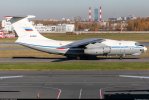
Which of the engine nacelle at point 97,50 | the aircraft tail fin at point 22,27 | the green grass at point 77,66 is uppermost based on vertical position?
the aircraft tail fin at point 22,27

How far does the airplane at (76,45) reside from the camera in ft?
189

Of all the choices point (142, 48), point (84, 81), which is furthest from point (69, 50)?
point (84, 81)

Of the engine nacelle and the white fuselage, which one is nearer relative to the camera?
the engine nacelle

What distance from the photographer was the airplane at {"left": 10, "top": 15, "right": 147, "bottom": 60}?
57.7 m

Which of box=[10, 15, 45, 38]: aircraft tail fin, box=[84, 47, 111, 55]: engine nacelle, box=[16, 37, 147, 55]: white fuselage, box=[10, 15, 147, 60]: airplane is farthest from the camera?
box=[10, 15, 45, 38]: aircraft tail fin

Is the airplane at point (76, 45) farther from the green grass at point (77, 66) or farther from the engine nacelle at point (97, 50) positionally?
the green grass at point (77, 66)

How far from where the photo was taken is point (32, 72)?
4453cm

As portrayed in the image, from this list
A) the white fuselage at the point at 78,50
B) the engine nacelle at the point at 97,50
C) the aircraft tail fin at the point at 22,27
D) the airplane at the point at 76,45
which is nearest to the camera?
the engine nacelle at the point at 97,50

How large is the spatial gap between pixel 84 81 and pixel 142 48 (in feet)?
78.8

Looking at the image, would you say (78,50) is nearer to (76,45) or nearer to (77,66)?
(76,45)

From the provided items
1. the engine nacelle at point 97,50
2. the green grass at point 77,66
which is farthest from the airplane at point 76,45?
the green grass at point 77,66

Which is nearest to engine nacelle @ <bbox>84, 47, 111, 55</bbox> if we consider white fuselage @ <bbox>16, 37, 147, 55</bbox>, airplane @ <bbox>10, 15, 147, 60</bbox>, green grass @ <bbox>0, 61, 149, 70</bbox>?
airplane @ <bbox>10, 15, 147, 60</bbox>

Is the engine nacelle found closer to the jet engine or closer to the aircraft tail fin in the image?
the jet engine

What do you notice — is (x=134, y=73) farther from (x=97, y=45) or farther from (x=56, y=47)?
(x=56, y=47)
